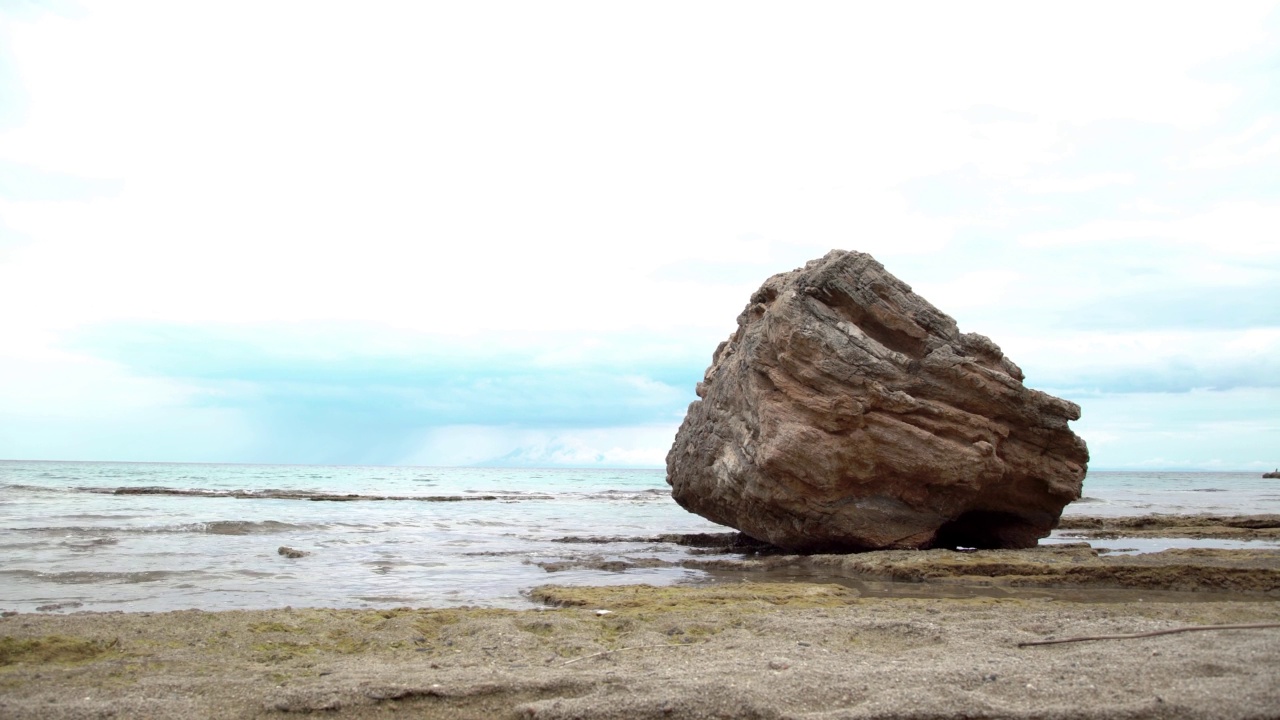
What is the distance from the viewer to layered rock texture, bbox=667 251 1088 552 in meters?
17.5

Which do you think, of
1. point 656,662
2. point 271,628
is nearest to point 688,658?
point 656,662

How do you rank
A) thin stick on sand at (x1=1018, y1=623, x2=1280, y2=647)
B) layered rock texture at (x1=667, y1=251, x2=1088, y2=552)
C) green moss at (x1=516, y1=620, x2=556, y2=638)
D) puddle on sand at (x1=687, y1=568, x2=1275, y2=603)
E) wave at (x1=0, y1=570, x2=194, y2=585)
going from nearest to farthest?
thin stick on sand at (x1=1018, y1=623, x2=1280, y2=647) < green moss at (x1=516, y1=620, x2=556, y2=638) < puddle on sand at (x1=687, y1=568, x2=1275, y2=603) < wave at (x1=0, y1=570, x2=194, y2=585) < layered rock texture at (x1=667, y1=251, x2=1088, y2=552)

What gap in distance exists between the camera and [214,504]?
42406 mm

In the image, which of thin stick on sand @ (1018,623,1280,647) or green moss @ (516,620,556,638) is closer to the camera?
thin stick on sand @ (1018,623,1280,647)

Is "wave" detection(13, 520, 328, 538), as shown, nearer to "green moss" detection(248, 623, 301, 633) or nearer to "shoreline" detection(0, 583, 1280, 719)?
"shoreline" detection(0, 583, 1280, 719)

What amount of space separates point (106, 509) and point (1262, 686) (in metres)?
39.9

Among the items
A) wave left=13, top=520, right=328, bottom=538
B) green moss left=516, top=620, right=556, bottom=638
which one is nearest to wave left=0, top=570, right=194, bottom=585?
wave left=13, top=520, right=328, bottom=538

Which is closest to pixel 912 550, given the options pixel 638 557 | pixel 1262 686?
pixel 638 557

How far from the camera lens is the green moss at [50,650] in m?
8.25

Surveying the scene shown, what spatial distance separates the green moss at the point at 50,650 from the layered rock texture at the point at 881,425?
1238 cm

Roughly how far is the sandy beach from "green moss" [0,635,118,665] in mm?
26

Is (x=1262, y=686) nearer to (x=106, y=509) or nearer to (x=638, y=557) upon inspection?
(x=638, y=557)

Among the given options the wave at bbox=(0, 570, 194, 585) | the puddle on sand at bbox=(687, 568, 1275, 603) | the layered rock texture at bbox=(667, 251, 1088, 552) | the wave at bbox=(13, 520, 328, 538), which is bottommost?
the wave at bbox=(13, 520, 328, 538)

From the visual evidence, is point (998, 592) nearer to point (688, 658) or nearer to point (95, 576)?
point (688, 658)
